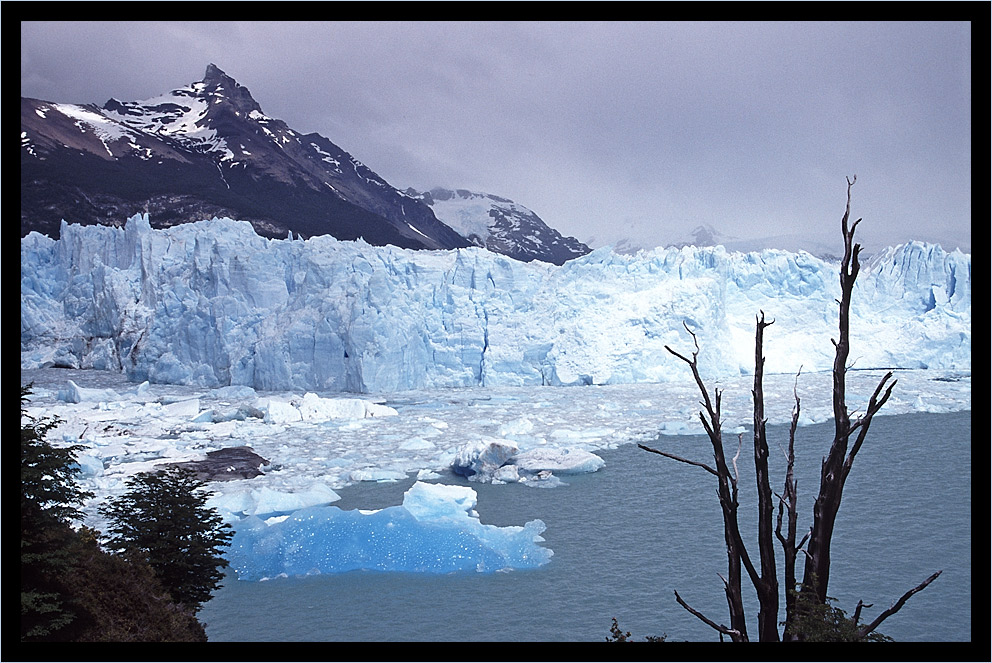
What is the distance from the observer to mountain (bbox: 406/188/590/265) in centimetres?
1403

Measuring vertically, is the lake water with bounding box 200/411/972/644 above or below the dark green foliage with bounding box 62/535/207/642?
below

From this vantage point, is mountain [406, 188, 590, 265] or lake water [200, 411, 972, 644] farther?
mountain [406, 188, 590, 265]

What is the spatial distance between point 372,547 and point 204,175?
14.2 meters

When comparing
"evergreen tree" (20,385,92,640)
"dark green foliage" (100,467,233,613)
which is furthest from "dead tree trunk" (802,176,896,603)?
"dark green foliage" (100,467,233,613)

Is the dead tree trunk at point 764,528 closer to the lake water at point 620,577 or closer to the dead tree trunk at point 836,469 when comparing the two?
the dead tree trunk at point 836,469

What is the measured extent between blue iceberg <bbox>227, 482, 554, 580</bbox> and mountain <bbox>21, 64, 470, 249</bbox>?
7766 millimetres

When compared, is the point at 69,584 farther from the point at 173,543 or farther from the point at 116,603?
the point at 173,543

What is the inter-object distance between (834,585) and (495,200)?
10.2 meters

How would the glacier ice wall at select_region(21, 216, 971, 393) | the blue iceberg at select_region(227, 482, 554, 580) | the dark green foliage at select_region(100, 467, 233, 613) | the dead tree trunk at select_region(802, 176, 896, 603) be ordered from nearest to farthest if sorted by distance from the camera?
the dead tree trunk at select_region(802, 176, 896, 603), the dark green foliage at select_region(100, 467, 233, 613), the blue iceberg at select_region(227, 482, 554, 580), the glacier ice wall at select_region(21, 216, 971, 393)

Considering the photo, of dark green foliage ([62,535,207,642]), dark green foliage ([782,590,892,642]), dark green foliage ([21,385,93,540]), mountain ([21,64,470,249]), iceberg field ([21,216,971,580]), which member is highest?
mountain ([21,64,470,249])

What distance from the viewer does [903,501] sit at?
21.2 ft

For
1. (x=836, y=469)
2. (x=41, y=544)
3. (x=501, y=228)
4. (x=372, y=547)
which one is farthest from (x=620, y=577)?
(x=501, y=228)

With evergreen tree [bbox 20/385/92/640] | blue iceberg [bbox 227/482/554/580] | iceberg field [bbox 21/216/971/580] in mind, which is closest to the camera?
evergreen tree [bbox 20/385/92/640]

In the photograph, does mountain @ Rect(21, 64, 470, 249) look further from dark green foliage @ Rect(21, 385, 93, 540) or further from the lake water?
dark green foliage @ Rect(21, 385, 93, 540)
